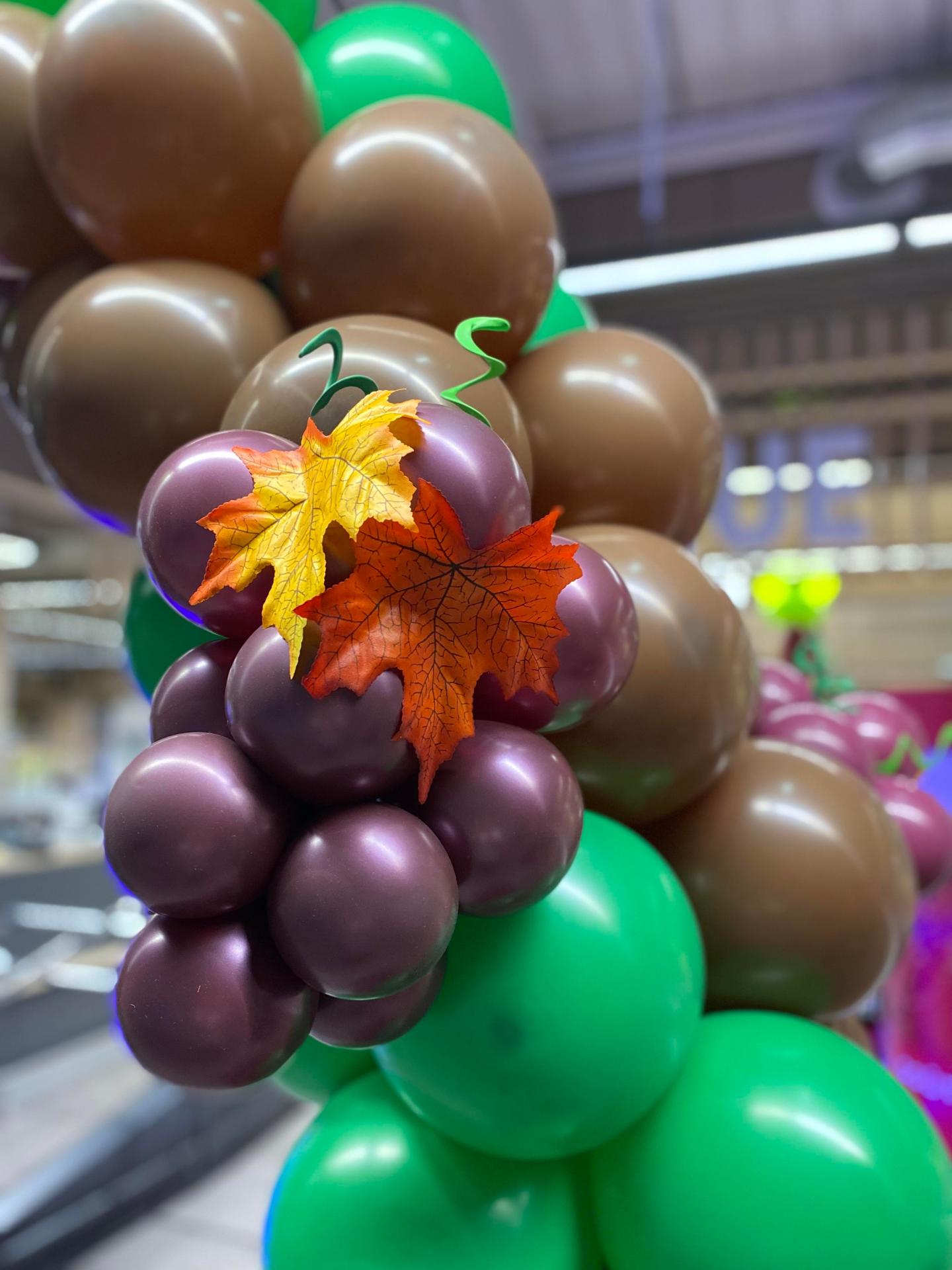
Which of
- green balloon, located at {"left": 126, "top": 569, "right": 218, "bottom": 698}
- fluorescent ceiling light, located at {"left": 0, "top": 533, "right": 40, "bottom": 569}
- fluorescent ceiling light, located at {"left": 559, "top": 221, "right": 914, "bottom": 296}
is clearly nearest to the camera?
green balloon, located at {"left": 126, "top": 569, "right": 218, "bottom": 698}

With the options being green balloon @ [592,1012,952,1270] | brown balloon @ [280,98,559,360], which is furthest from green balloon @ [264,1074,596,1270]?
brown balloon @ [280,98,559,360]

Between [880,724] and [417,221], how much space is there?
50.4 inches

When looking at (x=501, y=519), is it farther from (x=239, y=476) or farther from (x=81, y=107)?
(x=81, y=107)

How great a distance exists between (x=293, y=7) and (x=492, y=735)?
976 millimetres

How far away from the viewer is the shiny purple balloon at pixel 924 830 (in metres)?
1.41

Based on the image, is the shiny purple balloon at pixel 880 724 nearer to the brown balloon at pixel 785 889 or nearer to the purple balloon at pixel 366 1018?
the brown balloon at pixel 785 889

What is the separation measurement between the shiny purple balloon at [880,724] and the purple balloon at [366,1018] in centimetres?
116

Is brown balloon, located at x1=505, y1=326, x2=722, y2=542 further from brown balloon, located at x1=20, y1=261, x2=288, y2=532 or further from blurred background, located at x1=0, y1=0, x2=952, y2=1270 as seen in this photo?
blurred background, located at x1=0, y1=0, x2=952, y2=1270

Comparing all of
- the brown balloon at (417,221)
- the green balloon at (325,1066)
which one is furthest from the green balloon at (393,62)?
the green balloon at (325,1066)

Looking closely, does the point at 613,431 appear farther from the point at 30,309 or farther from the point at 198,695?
the point at 30,309

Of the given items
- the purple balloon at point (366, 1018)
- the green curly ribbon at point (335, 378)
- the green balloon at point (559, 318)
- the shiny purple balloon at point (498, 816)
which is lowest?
the purple balloon at point (366, 1018)

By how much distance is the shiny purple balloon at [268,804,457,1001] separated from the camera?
0.56 metres

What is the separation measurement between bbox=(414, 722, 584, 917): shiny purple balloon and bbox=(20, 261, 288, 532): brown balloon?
458 millimetres

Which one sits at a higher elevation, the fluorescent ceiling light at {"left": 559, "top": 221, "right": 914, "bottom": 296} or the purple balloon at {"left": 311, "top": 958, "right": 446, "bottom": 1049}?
the purple balloon at {"left": 311, "top": 958, "right": 446, "bottom": 1049}
